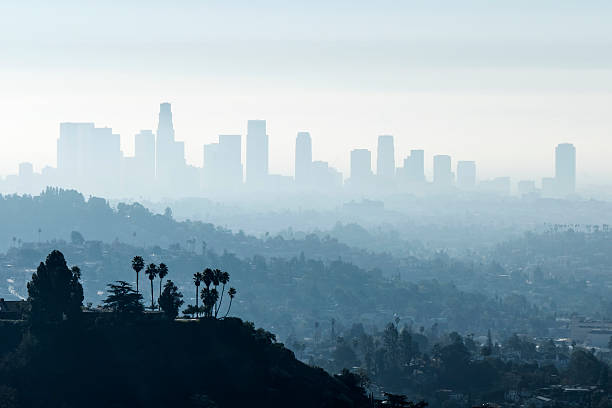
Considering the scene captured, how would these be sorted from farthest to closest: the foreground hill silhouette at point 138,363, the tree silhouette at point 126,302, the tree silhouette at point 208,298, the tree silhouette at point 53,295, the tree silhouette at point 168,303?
the tree silhouette at point 208,298 → the tree silhouette at point 168,303 → the tree silhouette at point 126,302 → the tree silhouette at point 53,295 → the foreground hill silhouette at point 138,363

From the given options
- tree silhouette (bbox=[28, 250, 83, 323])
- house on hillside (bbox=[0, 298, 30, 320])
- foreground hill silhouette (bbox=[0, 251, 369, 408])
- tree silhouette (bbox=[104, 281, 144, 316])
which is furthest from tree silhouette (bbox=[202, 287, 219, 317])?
house on hillside (bbox=[0, 298, 30, 320])

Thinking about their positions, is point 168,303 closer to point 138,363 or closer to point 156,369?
point 138,363

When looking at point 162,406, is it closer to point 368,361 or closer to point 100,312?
point 100,312

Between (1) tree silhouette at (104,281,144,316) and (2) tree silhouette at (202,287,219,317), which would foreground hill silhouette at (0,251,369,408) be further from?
(2) tree silhouette at (202,287,219,317)

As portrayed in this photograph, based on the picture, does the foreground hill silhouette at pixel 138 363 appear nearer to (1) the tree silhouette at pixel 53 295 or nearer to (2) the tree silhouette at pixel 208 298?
(1) the tree silhouette at pixel 53 295

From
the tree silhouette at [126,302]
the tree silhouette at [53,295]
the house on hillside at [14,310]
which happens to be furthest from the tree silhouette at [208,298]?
the house on hillside at [14,310]

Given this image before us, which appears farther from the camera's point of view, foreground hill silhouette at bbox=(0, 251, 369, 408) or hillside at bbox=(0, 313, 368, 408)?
foreground hill silhouette at bbox=(0, 251, 369, 408)
